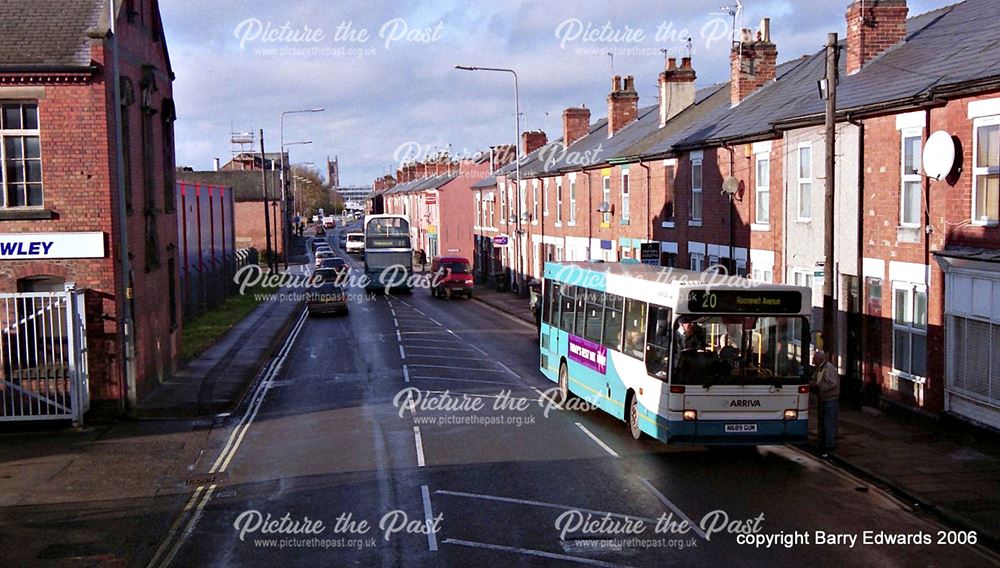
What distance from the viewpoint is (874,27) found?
23.3m

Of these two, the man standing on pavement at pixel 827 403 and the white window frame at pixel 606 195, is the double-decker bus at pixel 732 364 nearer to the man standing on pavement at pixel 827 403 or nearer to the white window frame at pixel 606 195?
the man standing on pavement at pixel 827 403

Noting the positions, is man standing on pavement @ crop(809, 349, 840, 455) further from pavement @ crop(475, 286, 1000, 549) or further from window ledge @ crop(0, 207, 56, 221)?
window ledge @ crop(0, 207, 56, 221)

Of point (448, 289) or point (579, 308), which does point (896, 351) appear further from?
point (448, 289)

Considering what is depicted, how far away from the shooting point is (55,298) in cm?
1869

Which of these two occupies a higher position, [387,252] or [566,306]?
[387,252]

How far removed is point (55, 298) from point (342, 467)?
7.75 meters

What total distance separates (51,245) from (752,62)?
74.2 feet

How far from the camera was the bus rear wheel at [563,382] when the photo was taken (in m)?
20.8

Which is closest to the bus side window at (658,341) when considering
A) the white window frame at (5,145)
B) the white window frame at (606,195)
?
the white window frame at (5,145)

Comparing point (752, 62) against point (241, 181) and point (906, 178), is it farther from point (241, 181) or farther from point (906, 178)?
point (241, 181)

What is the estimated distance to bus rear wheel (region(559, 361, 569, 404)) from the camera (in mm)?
20812

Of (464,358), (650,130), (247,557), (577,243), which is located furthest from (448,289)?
(247,557)

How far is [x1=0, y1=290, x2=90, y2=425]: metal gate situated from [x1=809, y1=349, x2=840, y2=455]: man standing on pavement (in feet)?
44.0

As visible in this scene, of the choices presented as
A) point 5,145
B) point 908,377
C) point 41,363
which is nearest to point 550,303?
point 908,377
